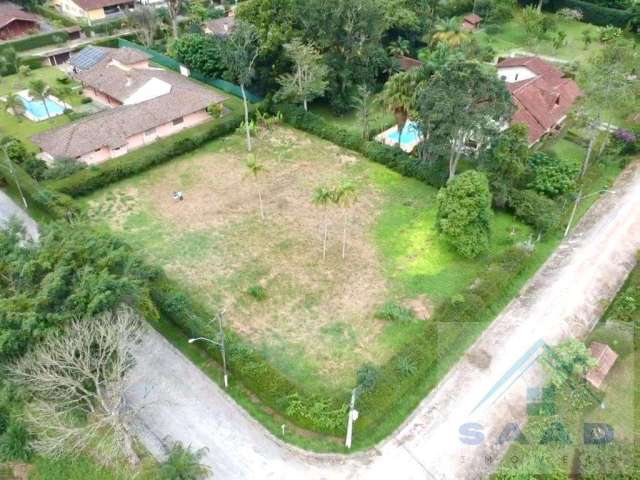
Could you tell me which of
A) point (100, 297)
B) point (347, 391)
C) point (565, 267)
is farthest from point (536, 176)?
point (100, 297)

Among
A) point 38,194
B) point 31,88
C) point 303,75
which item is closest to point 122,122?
point 38,194

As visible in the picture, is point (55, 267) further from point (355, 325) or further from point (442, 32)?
point (442, 32)

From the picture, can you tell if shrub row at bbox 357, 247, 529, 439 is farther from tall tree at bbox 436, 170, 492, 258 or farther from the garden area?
the garden area

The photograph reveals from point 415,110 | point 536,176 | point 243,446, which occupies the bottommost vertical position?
point 243,446

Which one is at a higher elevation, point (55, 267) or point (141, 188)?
point (55, 267)

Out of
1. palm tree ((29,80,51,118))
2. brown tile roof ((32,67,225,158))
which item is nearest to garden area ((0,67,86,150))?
palm tree ((29,80,51,118))

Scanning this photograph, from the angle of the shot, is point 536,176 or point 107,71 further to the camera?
point 107,71

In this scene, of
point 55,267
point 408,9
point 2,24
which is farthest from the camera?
point 2,24
